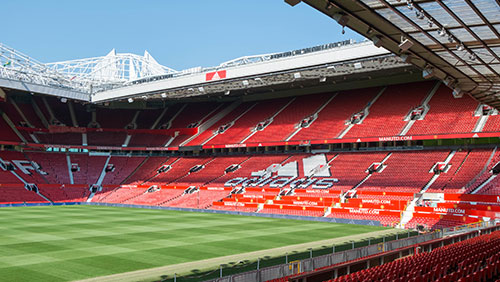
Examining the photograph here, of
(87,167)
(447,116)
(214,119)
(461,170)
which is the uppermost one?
(214,119)

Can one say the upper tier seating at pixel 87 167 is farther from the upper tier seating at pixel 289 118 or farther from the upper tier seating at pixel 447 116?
the upper tier seating at pixel 447 116

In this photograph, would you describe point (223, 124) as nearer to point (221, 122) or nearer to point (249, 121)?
point (221, 122)

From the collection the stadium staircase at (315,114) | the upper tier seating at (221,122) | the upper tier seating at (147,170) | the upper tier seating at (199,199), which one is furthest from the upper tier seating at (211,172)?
the stadium staircase at (315,114)

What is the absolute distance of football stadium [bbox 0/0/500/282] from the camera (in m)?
14.8

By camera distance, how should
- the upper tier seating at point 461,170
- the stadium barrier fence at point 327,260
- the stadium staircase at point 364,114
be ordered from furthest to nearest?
the stadium staircase at point 364,114
the upper tier seating at point 461,170
the stadium barrier fence at point 327,260

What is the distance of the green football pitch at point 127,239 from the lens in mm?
18703

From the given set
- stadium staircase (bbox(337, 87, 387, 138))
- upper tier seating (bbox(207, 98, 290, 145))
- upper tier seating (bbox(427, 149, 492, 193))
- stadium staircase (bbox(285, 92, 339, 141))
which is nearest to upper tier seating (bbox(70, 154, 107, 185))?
upper tier seating (bbox(207, 98, 290, 145))

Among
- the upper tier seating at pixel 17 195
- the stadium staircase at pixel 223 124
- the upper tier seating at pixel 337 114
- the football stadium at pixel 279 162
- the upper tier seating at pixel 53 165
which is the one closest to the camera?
the football stadium at pixel 279 162

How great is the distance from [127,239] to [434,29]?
19.4 meters

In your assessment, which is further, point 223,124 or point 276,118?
point 223,124

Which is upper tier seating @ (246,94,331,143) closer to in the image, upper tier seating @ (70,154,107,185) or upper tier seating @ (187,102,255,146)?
upper tier seating @ (187,102,255,146)

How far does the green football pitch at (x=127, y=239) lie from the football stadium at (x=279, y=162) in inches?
6.6

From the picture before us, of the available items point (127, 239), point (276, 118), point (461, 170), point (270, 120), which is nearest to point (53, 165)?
point (270, 120)

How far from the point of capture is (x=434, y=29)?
14094 millimetres
